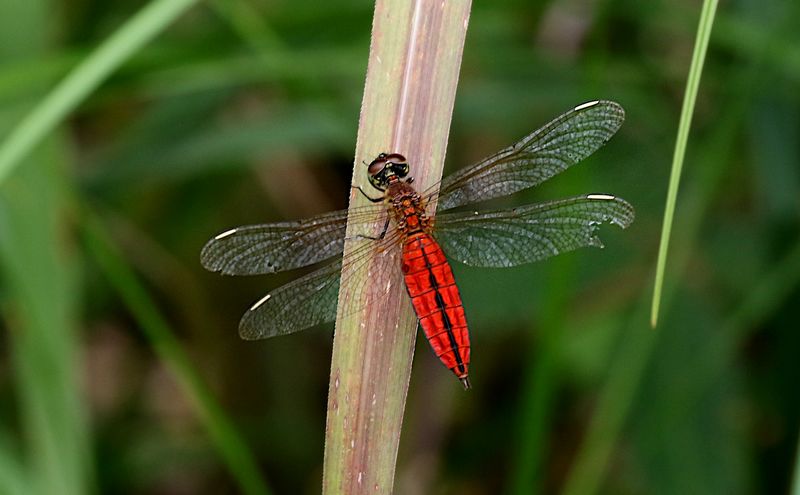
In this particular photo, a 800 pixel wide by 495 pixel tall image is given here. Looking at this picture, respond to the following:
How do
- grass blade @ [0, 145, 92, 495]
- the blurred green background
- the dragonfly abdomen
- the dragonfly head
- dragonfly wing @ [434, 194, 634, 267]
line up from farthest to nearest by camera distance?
the blurred green background → grass blade @ [0, 145, 92, 495] → dragonfly wing @ [434, 194, 634, 267] → the dragonfly abdomen → the dragonfly head

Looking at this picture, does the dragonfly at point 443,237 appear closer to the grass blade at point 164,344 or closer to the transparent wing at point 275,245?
the transparent wing at point 275,245

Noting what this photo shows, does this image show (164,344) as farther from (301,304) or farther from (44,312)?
(301,304)

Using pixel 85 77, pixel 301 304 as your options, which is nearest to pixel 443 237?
pixel 301 304

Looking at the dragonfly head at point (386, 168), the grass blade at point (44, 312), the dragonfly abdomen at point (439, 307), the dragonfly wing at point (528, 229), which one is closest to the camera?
the dragonfly head at point (386, 168)

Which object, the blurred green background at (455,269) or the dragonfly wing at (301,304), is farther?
the blurred green background at (455,269)

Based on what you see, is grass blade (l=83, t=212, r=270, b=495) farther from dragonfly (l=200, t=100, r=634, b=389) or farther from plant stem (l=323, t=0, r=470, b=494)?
plant stem (l=323, t=0, r=470, b=494)

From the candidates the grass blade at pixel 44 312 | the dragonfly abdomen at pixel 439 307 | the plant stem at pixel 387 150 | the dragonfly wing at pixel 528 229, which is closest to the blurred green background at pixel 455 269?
the grass blade at pixel 44 312

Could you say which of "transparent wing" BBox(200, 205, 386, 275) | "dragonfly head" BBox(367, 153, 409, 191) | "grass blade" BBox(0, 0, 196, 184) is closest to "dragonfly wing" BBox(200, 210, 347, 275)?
"transparent wing" BBox(200, 205, 386, 275)
